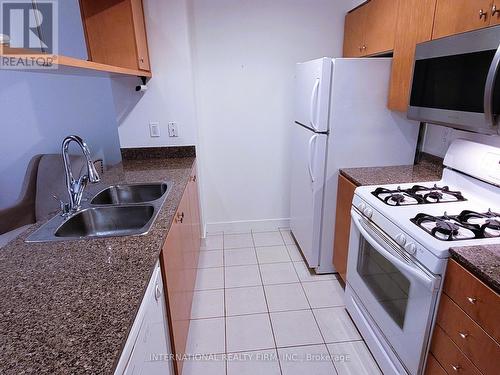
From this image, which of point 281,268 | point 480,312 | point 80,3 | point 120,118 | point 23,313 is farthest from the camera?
point 281,268

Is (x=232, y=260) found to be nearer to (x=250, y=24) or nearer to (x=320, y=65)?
(x=320, y=65)

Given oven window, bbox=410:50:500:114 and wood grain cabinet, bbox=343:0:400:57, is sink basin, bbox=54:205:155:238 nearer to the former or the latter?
oven window, bbox=410:50:500:114

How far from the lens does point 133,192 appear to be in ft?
6.41

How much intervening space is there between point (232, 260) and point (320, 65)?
1.73 metres

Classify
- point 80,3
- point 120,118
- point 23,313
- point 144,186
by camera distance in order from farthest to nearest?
point 120,118 → point 144,186 → point 80,3 → point 23,313

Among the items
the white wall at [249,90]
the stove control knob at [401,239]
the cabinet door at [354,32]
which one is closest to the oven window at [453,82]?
the stove control knob at [401,239]

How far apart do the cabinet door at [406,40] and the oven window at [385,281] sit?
915 millimetres

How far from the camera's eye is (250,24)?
2676mm

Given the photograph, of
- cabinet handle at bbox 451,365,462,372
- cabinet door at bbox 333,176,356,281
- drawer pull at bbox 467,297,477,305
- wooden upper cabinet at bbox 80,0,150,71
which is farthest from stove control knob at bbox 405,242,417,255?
wooden upper cabinet at bbox 80,0,150,71

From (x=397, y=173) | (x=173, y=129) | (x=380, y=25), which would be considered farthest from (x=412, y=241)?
(x=173, y=129)

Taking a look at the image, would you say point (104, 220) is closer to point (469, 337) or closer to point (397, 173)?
point (469, 337)

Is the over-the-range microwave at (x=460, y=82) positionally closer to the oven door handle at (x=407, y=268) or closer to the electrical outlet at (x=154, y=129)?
the oven door handle at (x=407, y=268)

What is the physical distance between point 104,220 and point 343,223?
1524mm

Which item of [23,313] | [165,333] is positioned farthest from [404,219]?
[23,313]
